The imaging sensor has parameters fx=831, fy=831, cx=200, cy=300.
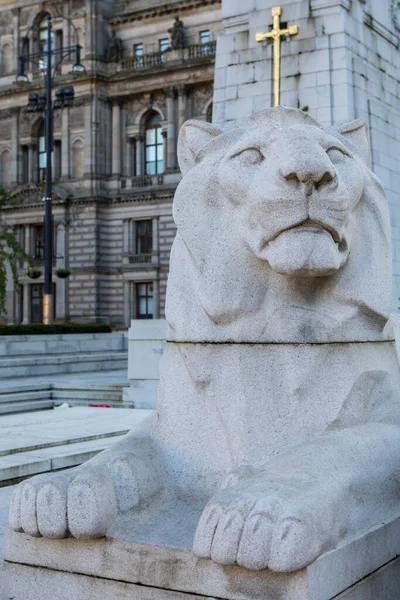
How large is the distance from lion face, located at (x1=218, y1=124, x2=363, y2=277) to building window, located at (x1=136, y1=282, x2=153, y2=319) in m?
41.1

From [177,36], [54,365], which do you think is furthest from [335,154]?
[177,36]

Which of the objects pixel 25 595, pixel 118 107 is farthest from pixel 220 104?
pixel 118 107

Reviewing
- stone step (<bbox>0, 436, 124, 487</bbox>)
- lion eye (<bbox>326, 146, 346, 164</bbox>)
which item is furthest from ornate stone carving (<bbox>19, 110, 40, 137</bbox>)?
lion eye (<bbox>326, 146, 346, 164</bbox>)

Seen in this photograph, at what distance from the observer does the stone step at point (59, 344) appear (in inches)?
732

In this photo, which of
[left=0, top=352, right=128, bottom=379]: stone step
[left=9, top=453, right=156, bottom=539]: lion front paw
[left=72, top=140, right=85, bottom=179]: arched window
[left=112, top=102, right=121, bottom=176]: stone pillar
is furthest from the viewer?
[left=72, top=140, right=85, bottom=179]: arched window

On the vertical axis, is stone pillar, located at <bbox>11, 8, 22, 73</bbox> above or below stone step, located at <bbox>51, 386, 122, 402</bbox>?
above

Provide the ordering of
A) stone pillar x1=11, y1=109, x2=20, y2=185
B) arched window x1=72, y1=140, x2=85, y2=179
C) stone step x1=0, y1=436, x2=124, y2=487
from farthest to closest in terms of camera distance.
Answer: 1. stone pillar x1=11, y1=109, x2=20, y2=185
2. arched window x1=72, y1=140, x2=85, y2=179
3. stone step x1=0, y1=436, x2=124, y2=487

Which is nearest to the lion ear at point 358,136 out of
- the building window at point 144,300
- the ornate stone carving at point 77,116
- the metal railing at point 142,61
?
the building window at point 144,300

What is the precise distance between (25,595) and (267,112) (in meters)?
1.84

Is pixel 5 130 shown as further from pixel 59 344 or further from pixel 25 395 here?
pixel 25 395

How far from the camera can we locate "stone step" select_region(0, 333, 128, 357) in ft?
61.0

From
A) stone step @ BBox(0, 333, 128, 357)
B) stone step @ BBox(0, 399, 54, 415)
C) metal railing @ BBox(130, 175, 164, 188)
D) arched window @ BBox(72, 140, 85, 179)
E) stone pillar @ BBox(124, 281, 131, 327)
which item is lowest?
stone step @ BBox(0, 399, 54, 415)

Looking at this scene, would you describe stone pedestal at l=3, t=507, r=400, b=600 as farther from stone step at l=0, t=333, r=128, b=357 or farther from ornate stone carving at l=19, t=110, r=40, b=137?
ornate stone carving at l=19, t=110, r=40, b=137

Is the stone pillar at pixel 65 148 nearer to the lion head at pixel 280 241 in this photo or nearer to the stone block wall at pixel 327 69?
the stone block wall at pixel 327 69
